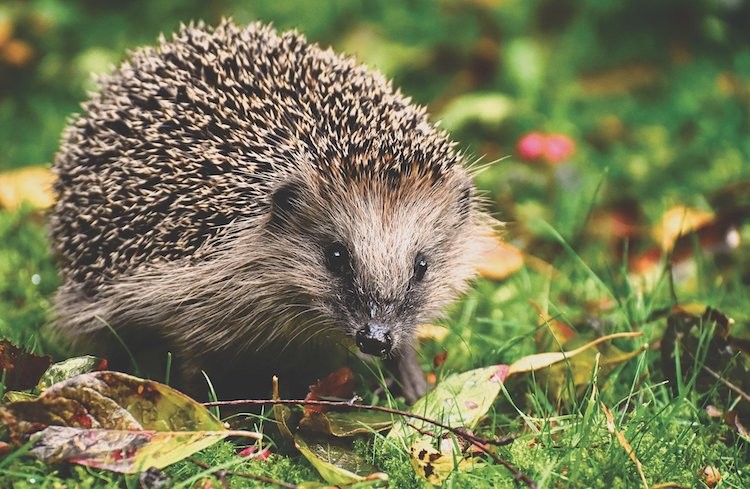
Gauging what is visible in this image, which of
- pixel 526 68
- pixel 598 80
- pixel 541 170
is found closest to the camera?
pixel 541 170

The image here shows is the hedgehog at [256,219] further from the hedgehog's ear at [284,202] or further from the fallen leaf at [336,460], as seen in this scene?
the fallen leaf at [336,460]

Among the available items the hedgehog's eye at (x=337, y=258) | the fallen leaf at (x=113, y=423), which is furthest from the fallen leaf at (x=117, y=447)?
the hedgehog's eye at (x=337, y=258)

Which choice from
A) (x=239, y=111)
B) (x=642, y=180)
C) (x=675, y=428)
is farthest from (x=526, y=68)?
(x=675, y=428)

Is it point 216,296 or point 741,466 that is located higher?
point 216,296

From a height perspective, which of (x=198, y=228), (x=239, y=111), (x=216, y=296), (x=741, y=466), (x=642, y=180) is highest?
(x=239, y=111)

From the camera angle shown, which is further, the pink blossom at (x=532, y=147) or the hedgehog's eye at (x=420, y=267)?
the pink blossom at (x=532, y=147)

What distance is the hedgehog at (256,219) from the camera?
8.86 feet

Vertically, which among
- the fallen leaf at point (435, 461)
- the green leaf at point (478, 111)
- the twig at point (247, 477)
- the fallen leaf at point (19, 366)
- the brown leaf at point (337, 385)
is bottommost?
the fallen leaf at point (435, 461)

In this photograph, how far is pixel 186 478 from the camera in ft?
6.97

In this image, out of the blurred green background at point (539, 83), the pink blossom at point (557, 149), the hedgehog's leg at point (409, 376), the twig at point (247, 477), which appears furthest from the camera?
the pink blossom at point (557, 149)

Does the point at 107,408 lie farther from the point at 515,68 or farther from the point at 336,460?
the point at 515,68

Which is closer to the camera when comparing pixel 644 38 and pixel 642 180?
pixel 642 180

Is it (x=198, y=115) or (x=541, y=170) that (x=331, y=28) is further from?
(x=198, y=115)

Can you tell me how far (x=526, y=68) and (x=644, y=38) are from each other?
114 cm
